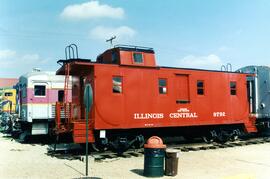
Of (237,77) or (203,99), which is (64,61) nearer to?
(203,99)

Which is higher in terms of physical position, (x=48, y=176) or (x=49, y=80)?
(x=49, y=80)

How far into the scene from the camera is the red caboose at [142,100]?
13.9m

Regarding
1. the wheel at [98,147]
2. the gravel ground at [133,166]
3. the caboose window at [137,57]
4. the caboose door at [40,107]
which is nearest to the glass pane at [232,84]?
the gravel ground at [133,166]

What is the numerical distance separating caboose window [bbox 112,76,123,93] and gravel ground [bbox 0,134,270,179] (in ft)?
9.92

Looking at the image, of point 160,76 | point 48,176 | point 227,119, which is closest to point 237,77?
point 227,119

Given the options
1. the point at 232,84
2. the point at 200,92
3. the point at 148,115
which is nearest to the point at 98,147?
the point at 148,115

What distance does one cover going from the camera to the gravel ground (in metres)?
10.1

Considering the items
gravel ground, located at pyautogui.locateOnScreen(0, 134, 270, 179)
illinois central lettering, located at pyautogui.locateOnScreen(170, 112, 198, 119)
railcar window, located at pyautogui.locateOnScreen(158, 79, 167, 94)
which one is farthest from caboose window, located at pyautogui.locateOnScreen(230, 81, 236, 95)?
railcar window, located at pyautogui.locateOnScreen(158, 79, 167, 94)

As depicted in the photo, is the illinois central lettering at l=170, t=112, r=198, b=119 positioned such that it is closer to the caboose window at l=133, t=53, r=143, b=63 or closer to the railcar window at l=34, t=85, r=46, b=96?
the caboose window at l=133, t=53, r=143, b=63

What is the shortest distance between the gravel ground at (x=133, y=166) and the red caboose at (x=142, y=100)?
5.48 ft

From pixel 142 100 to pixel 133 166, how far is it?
3.89m

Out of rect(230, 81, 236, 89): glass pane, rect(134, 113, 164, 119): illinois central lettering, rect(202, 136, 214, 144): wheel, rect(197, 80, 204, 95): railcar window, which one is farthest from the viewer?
rect(230, 81, 236, 89): glass pane

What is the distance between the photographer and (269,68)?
66.5 ft

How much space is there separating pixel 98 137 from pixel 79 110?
187cm
